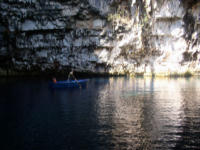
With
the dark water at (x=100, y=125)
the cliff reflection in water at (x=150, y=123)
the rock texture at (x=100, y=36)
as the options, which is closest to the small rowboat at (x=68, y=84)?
the dark water at (x=100, y=125)

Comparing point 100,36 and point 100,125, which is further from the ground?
point 100,36

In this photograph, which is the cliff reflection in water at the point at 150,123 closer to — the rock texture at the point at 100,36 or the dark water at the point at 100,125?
the dark water at the point at 100,125

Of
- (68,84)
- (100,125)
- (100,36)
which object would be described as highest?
(100,36)

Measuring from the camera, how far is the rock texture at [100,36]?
42.7 m

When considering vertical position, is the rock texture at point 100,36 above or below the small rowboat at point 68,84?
above

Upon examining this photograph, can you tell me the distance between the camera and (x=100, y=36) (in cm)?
4628

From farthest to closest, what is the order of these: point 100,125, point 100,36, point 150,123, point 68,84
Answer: point 100,36 < point 68,84 < point 150,123 < point 100,125

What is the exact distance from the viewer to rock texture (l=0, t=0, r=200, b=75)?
1682 inches

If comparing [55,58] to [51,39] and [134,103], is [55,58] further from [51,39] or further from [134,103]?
[134,103]

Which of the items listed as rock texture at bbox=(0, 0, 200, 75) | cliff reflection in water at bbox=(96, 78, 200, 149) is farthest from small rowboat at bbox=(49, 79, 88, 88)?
rock texture at bbox=(0, 0, 200, 75)

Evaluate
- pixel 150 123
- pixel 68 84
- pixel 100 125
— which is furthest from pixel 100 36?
pixel 100 125

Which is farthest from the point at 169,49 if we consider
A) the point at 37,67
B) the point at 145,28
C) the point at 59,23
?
the point at 37,67

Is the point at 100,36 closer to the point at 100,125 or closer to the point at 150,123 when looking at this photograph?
the point at 150,123

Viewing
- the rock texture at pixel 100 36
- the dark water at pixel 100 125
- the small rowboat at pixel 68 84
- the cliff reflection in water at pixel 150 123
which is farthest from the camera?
the rock texture at pixel 100 36
